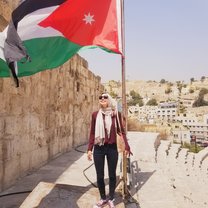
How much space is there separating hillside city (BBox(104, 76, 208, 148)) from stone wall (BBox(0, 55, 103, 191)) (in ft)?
186

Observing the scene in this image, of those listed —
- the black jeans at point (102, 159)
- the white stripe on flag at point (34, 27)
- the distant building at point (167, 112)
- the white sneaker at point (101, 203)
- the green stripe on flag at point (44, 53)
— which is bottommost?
the distant building at point (167, 112)

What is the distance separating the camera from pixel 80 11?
4203 millimetres

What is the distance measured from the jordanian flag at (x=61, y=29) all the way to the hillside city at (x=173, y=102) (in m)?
62.4

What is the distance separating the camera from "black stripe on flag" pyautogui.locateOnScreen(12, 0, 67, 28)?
3619mm

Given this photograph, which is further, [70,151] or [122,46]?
[70,151]

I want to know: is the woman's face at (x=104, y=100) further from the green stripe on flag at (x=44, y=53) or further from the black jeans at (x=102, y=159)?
the green stripe on flag at (x=44, y=53)

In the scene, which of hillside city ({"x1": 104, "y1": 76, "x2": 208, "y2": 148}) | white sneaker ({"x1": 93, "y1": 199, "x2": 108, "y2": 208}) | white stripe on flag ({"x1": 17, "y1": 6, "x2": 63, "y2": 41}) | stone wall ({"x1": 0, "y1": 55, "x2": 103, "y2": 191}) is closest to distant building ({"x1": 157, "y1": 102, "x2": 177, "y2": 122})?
hillside city ({"x1": 104, "y1": 76, "x2": 208, "y2": 148})

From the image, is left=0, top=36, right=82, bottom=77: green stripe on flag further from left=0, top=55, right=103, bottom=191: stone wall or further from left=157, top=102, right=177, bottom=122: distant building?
left=157, top=102, right=177, bottom=122: distant building

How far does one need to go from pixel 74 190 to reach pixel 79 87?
22.5ft

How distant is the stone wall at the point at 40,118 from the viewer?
5.12m

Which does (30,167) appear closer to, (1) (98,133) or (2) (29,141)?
(2) (29,141)

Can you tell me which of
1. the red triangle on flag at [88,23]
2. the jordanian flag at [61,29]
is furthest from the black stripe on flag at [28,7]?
the red triangle on flag at [88,23]

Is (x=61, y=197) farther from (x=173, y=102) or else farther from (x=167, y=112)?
(x=173, y=102)

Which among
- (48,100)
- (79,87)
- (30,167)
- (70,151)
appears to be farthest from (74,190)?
(79,87)
